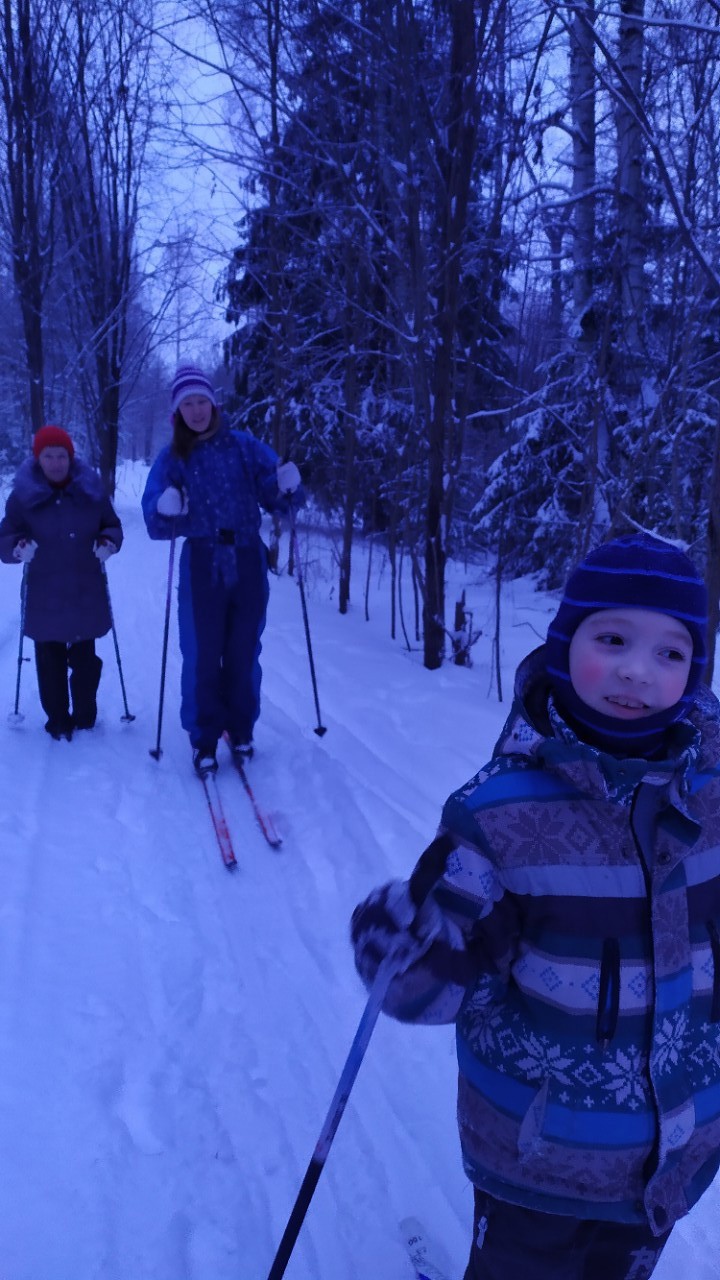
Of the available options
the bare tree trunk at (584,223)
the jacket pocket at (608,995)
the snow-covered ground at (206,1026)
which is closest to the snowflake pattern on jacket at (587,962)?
the jacket pocket at (608,995)

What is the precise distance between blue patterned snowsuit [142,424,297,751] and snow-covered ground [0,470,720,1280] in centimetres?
41

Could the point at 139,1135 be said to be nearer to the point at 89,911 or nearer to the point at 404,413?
the point at 89,911

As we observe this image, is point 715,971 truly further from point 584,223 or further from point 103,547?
point 584,223

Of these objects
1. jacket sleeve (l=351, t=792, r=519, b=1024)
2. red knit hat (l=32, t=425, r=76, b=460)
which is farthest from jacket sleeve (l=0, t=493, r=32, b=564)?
jacket sleeve (l=351, t=792, r=519, b=1024)

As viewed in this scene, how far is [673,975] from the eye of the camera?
128cm

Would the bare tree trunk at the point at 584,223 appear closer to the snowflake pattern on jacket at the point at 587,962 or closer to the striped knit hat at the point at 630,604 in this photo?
the striped knit hat at the point at 630,604

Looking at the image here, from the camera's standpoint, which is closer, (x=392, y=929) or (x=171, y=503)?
(x=392, y=929)

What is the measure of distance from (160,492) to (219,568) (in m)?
0.49

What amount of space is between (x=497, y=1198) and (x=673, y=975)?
18.9 inches

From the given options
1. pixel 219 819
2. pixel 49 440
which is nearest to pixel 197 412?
pixel 49 440

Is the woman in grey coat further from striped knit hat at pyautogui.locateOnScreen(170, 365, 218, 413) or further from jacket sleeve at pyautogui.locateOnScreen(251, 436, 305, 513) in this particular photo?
jacket sleeve at pyautogui.locateOnScreen(251, 436, 305, 513)

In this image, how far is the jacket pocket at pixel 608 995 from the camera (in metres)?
1.26

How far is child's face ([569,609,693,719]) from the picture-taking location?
49.8 inches

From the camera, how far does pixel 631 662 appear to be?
1266mm
